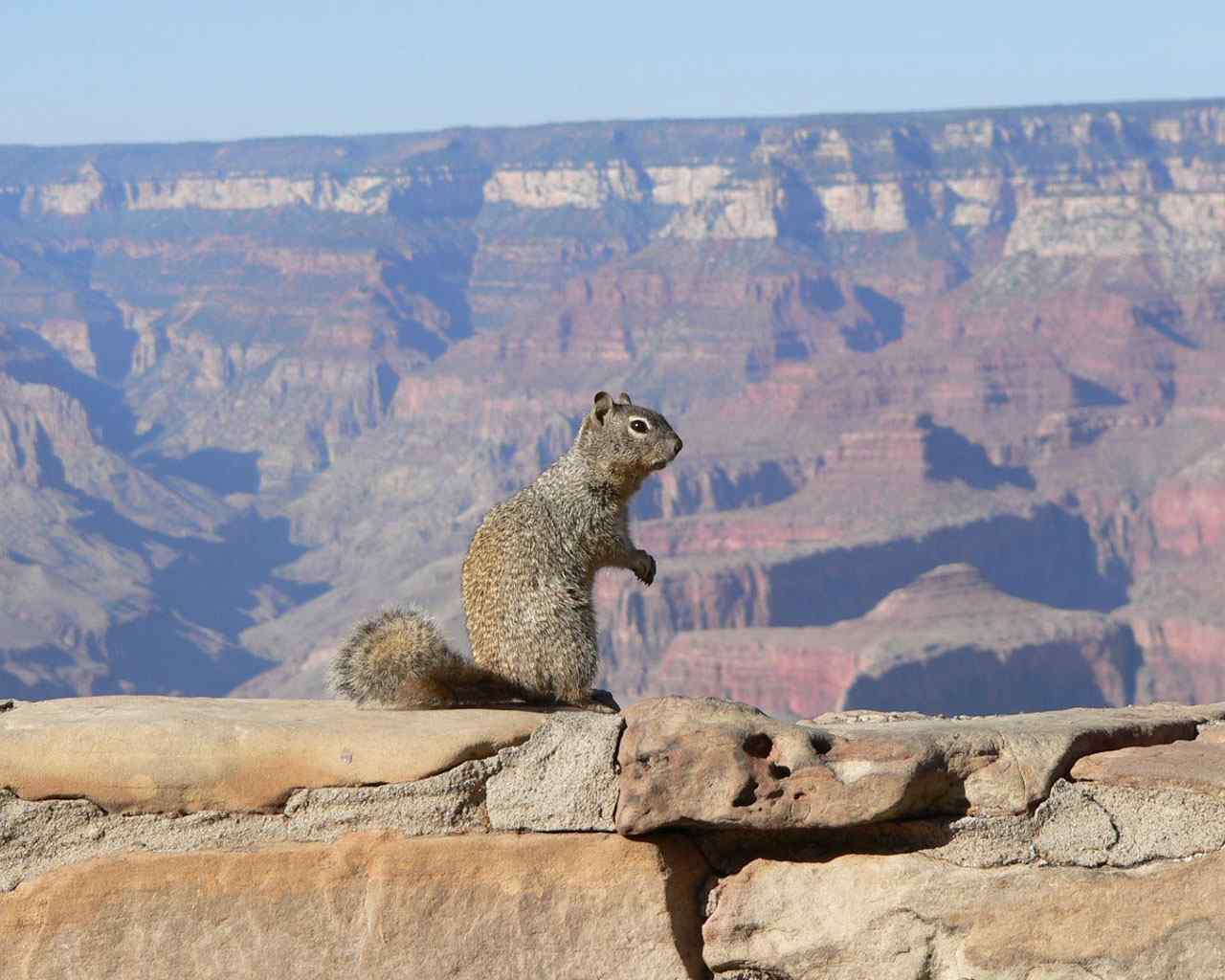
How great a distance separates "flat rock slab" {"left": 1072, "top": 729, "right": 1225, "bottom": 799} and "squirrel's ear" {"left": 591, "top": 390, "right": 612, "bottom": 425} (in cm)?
333

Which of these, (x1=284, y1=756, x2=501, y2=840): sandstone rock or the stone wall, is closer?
the stone wall

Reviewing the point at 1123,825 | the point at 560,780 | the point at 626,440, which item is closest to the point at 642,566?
the point at 626,440

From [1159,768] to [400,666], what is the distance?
2.40 metres

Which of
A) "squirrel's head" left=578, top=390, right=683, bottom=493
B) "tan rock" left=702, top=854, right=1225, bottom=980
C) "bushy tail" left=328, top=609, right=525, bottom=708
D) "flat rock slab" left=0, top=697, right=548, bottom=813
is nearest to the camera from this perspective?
"tan rock" left=702, top=854, right=1225, bottom=980

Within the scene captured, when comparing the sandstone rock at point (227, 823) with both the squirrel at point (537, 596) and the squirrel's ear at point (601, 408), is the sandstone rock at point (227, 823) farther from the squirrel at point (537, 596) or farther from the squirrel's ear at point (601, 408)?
the squirrel's ear at point (601, 408)

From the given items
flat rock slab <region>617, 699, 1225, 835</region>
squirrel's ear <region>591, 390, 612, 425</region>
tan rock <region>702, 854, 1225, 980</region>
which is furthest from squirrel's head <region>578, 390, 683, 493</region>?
tan rock <region>702, 854, 1225, 980</region>

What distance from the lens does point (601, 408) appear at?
794 centimetres

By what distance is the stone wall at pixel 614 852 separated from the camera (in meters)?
4.70

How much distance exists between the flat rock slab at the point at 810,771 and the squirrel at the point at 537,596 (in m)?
1.20

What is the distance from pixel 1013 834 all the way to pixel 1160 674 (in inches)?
6186

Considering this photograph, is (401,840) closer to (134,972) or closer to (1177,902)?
(134,972)

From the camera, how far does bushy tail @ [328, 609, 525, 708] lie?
5.88 meters

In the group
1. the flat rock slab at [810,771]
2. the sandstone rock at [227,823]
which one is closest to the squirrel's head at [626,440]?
the flat rock slab at [810,771]

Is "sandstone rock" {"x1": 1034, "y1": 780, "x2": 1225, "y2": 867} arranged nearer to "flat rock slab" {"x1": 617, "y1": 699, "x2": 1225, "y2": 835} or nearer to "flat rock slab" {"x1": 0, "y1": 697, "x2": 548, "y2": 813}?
"flat rock slab" {"x1": 617, "y1": 699, "x2": 1225, "y2": 835}
